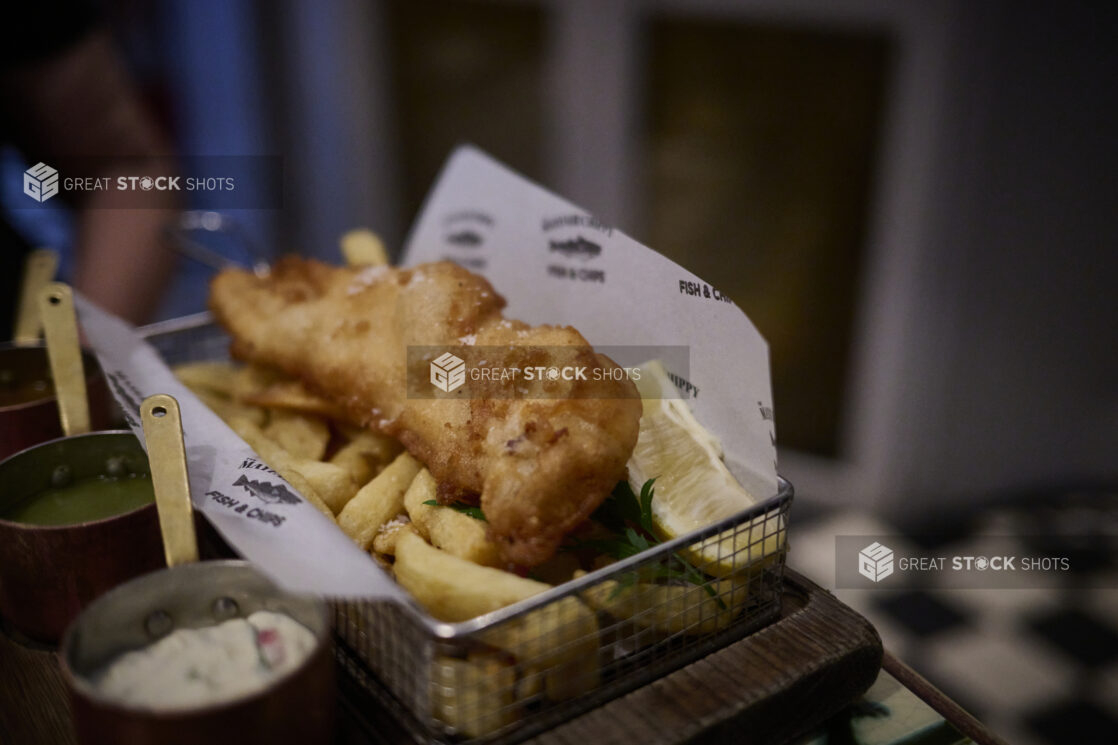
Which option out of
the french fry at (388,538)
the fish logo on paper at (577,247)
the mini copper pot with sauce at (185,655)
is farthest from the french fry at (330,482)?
the fish logo on paper at (577,247)

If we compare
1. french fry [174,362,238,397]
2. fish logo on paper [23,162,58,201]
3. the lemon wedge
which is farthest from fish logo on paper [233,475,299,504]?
fish logo on paper [23,162,58,201]

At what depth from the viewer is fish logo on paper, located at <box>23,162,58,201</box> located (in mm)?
2561

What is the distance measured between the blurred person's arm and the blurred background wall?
84cm

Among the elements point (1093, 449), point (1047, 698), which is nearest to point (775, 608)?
point (1047, 698)

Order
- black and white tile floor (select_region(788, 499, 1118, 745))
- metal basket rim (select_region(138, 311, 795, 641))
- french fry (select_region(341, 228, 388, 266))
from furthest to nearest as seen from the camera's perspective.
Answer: black and white tile floor (select_region(788, 499, 1118, 745)) → french fry (select_region(341, 228, 388, 266)) → metal basket rim (select_region(138, 311, 795, 641))

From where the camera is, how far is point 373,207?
21.1ft

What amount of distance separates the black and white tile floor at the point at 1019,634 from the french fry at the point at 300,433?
7.03 feet

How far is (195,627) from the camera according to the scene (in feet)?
4.54

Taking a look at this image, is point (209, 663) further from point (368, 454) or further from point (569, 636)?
point (368, 454)

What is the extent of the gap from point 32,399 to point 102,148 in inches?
64.2

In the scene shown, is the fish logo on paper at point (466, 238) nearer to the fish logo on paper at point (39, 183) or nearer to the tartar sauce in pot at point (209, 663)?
the fish logo on paper at point (39, 183)

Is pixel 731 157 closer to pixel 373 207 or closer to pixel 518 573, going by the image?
pixel 373 207

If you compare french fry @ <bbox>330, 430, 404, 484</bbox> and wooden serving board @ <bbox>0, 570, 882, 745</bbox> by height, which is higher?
french fry @ <bbox>330, 430, 404, 484</bbox>

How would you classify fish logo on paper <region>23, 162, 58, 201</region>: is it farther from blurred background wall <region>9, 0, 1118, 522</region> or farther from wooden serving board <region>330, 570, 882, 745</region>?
wooden serving board <region>330, 570, 882, 745</region>
